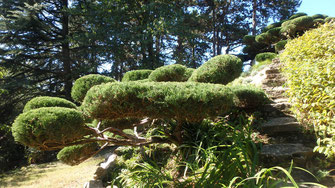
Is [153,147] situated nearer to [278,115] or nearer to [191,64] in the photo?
[278,115]

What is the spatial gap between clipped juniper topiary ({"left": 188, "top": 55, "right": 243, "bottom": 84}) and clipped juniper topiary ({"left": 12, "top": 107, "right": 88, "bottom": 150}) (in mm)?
2169

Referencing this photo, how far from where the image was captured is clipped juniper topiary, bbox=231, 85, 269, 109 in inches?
131

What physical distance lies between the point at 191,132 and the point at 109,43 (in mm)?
8152

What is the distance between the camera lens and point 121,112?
2.05 metres

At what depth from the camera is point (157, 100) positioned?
1.98 m

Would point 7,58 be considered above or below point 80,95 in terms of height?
above

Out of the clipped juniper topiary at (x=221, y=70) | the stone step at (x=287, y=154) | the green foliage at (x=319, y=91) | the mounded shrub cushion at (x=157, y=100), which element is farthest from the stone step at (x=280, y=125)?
the mounded shrub cushion at (x=157, y=100)

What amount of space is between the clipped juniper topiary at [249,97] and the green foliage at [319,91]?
0.62m

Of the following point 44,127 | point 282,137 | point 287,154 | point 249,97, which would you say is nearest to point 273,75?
point 249,97

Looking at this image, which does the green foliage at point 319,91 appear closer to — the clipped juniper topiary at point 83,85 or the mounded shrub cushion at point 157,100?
the mounded shrub cushion at point 157,100

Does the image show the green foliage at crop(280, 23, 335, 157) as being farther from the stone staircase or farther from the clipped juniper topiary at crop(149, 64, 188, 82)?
the clipped juniper topiary at crop(149, 64, 188, 82)

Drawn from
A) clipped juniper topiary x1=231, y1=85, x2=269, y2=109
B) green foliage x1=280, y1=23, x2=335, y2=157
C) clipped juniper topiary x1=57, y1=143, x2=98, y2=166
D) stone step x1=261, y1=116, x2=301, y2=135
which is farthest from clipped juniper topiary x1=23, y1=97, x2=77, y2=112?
green foliage x1=280, y1=23, x2=335, y2=157

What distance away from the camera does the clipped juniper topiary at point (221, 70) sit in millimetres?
3211

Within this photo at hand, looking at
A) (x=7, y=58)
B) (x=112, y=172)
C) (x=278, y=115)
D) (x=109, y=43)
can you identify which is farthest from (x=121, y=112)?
(x=7, y=58)
